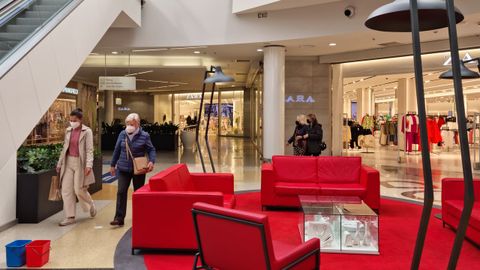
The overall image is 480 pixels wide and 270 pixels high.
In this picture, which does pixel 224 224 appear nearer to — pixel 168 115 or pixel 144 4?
pixel 144 4

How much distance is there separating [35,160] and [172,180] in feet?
7.81

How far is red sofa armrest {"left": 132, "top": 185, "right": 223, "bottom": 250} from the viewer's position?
4312 mm

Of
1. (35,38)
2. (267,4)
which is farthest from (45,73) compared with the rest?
(267,4)

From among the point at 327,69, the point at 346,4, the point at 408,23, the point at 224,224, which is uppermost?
the point at 346,4

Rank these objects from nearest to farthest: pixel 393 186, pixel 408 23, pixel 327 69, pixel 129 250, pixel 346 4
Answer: pixel 408 23
pixel 129 250
pixel 393 186
pixel 346 4
pixel 327 69

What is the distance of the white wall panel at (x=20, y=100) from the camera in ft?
14.3

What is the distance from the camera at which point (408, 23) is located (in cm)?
288

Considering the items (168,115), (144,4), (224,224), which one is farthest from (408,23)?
(168,115)

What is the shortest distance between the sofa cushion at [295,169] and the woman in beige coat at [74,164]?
294 centimetres

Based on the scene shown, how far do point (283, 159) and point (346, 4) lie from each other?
16.1ft

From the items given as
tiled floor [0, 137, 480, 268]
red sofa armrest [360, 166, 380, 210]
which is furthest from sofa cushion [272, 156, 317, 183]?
tiled floor [0, 137, 480, 268]

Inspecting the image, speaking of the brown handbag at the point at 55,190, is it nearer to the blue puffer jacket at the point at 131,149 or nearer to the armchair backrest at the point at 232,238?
the blue puffer jacket at the point at 131,149

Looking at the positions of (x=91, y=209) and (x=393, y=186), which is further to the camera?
(x=393, y=186)

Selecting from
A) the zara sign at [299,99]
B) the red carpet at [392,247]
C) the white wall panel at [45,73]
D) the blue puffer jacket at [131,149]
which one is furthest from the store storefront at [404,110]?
the white wall panel at [45,73]
